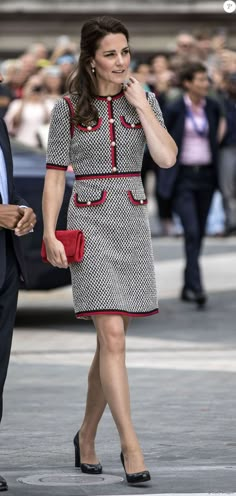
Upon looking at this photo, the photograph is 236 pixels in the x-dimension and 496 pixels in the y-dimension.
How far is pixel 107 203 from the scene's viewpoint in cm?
680

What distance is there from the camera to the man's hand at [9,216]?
658 centimetres

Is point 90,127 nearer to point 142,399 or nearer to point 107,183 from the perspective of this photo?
point 107,183

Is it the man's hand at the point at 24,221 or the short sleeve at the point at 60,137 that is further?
the short sleeve at the point at 60,137

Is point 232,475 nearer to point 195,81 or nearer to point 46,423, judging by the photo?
point 46,423

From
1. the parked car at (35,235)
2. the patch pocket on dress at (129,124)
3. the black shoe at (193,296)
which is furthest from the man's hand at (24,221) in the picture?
the black shoe at (193,296)

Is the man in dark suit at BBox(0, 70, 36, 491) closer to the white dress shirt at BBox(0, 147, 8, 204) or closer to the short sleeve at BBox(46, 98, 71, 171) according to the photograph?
the white dress shirt at BBox(0, 147, 8, 204)

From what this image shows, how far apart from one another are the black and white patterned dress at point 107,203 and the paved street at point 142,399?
70cm

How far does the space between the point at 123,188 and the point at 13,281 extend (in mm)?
584

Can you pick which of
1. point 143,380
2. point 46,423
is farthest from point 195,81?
point 46,423

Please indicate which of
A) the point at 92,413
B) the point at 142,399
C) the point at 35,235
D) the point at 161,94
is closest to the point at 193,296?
the point at 35,235

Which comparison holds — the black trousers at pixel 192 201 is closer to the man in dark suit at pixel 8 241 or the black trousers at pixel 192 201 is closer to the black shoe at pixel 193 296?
the black shoe at pixel 193 296

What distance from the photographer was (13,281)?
670 centimetres

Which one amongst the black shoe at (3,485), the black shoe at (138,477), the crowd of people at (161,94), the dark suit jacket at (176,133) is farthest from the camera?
the crowd of people at (161,94)

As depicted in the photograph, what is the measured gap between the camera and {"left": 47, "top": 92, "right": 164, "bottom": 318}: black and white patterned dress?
6.79m
